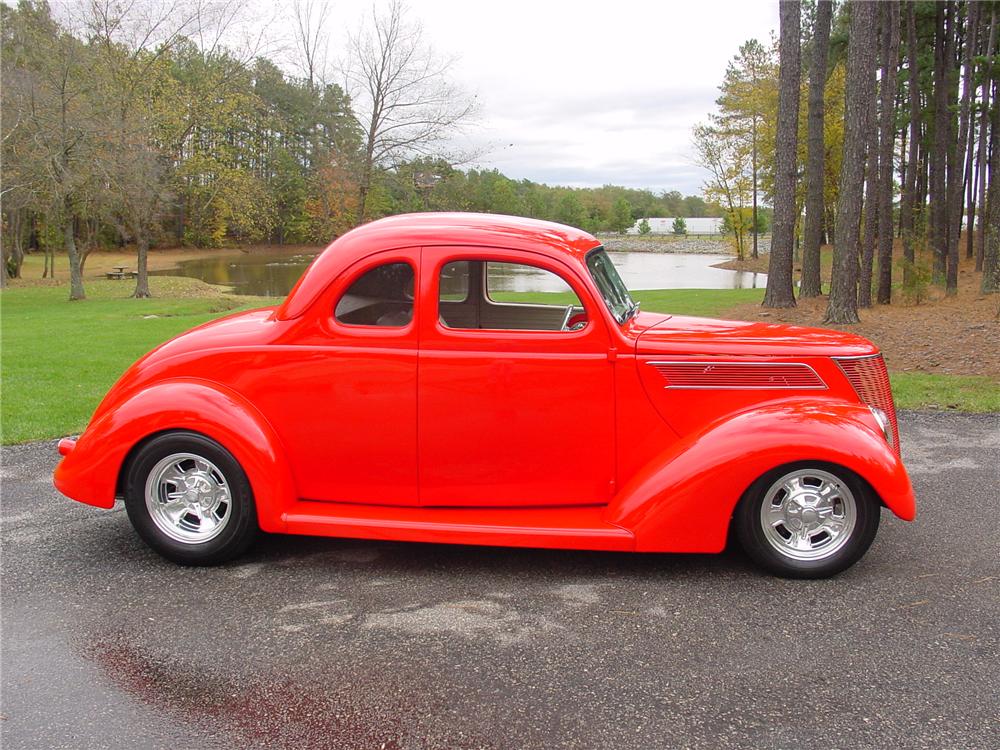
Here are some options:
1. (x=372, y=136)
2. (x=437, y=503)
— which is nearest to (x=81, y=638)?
(x=437, y=503)

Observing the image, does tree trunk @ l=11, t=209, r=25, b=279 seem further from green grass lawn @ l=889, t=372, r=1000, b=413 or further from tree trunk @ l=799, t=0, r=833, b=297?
green grass lawn @ l=889, t=372, r=1000, b=413

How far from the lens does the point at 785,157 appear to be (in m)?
16.8

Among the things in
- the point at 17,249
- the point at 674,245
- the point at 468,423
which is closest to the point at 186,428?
the point at 468,423

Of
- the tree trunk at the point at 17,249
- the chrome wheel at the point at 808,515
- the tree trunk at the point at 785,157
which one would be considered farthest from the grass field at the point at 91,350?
the tree trunk at the point at 17,249

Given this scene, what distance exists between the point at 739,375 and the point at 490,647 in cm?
207

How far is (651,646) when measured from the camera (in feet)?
11.7

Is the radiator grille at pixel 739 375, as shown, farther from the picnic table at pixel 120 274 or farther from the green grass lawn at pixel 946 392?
the picnic table at pixel 120 274

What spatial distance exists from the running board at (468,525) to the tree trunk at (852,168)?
11034 mm

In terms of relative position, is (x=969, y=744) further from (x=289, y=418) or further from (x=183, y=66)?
(x=183, y=66)

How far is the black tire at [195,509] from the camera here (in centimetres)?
442

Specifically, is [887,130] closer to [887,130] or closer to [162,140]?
[887,130]

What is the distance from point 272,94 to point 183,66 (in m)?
23.9

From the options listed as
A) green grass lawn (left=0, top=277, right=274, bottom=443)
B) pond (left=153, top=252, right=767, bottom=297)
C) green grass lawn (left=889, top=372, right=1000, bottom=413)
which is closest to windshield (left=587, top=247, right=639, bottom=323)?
green grass lawn (left=889, top=372, right=1000, bottom=413)

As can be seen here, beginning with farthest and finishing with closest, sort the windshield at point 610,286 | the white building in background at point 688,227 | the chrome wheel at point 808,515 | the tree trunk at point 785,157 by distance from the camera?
the white building in background at point 688,227 → the tree trunk at point 785,157 → the windshield at point 610,286 → the chrome wheel at point 808,515
